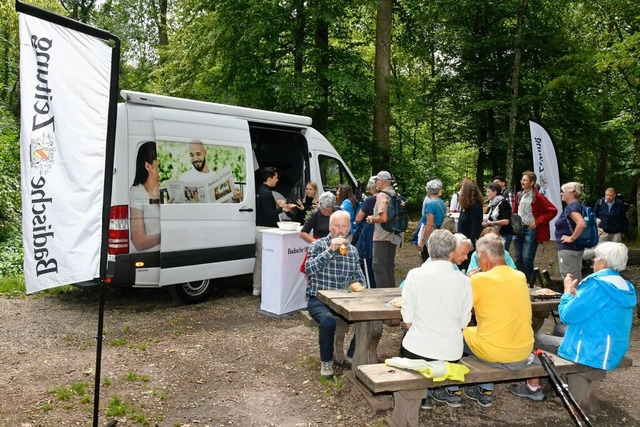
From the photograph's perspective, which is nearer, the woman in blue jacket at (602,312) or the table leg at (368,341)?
the woman in blue jacket at (602,312)

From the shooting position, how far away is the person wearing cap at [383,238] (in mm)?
6762

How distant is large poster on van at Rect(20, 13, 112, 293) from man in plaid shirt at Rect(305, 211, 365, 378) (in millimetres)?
2038

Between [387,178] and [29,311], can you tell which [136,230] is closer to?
[29,311]

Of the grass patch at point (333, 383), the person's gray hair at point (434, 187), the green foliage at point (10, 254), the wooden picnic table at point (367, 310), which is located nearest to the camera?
the wooden picnic table at point (367, 310)

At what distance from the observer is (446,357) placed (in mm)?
3703

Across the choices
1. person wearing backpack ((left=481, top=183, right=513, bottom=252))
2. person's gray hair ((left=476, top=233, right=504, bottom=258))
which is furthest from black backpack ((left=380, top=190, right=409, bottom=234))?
person's gray hair ((left=476, top=233, right=504, bottom=258))

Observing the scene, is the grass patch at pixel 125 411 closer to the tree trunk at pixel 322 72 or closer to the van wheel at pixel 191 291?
the van wheel at pixel 191 291

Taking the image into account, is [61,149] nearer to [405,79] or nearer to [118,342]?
[118,342]

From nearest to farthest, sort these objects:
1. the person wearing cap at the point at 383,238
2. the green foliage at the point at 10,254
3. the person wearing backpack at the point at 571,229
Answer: the person wearing backpack at the point at 571,229, the person wearing cap at the point at 383,238, the green foliage at the point at 10,254

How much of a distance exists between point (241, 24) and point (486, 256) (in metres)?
10.8

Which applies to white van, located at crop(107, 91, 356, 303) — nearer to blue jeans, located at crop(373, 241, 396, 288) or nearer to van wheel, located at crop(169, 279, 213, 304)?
van wheel, located at crop(169, 279, 213, 304)

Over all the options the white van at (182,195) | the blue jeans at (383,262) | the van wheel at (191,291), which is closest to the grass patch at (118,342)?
the white van at (182,195)

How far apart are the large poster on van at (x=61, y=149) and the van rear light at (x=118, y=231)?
2.66 meters

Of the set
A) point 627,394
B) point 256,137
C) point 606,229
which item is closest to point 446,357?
point 627,394
